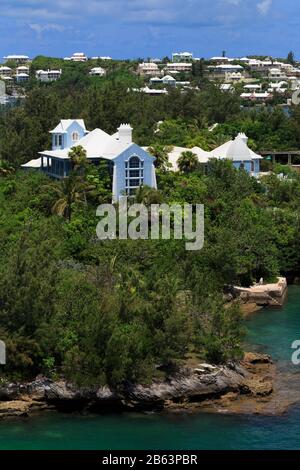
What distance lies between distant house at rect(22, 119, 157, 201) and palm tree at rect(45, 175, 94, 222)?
174cm

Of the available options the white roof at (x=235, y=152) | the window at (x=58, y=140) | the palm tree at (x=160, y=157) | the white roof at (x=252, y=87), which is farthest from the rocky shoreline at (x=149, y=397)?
the white roof at (x=252, y=87)

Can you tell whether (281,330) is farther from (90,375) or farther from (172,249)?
(90,375)

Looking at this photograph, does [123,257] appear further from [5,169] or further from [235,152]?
[235,152]

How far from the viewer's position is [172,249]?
3644 cm

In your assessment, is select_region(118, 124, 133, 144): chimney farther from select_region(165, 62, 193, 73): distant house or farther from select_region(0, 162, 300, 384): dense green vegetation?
select_region(165, 62, 193, 73): distant house

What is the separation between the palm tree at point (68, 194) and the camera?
3934cm

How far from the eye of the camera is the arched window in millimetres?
41906

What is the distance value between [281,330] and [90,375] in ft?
33.5

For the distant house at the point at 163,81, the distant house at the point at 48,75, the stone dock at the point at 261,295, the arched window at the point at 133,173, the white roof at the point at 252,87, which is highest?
the distant house at the point at 48,75

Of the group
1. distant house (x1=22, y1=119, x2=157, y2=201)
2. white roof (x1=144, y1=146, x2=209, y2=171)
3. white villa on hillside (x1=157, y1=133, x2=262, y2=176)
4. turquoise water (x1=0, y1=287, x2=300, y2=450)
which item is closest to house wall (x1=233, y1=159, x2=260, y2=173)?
white villa on hillside (x1=157, y1=133, x2=262, y2=176)

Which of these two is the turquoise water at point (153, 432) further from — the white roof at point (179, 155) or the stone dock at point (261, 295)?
the white roof at point (179, 155)

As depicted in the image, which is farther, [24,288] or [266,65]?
[266,65]

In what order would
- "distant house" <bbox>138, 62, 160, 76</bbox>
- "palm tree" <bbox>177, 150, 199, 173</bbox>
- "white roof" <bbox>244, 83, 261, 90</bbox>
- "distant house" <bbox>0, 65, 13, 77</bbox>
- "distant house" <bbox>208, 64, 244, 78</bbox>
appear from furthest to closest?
1. "distant house" <bbox>0, 65, 13, 77</bbox>
2. "distant house" <bbox>208, 64, 244, 78</bbox>
3. "distant house" <bbox>138, 62, 160, 76</bbox>
4. "white roof" <bbox>244, 83, 261, 90</bbox>
5. "palm tree" <bbox>177, 150, 199, 173</bbox>
